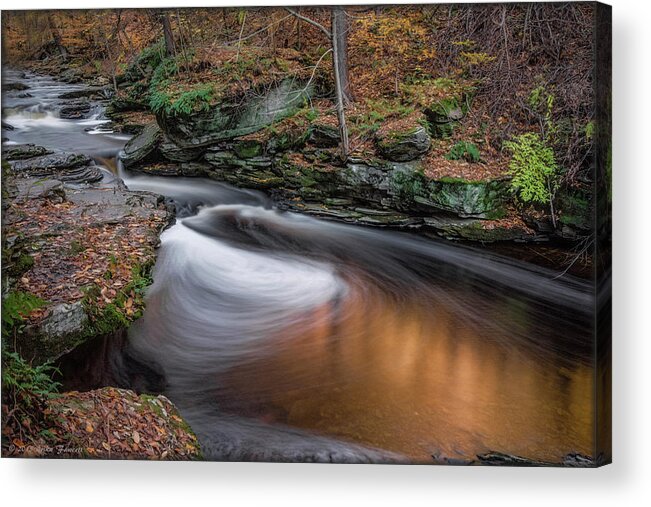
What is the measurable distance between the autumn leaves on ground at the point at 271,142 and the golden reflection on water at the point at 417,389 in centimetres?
54

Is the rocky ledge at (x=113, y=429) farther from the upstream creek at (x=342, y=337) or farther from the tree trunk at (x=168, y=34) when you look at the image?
the tree trunk at (x=168, y=34)

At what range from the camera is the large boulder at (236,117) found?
3111 millimetres

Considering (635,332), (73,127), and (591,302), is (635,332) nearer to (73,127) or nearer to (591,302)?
(591,302)

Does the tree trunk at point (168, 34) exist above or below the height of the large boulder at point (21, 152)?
above

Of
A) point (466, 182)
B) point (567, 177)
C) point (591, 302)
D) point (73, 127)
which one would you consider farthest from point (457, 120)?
point (73, 127)

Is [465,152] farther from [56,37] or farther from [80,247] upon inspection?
[56,37]

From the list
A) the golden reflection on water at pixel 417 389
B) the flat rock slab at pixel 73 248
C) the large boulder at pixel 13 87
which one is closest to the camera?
the golden reflection on water at pixel 417 389

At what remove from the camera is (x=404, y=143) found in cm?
315

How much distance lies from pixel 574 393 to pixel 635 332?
0.49 metres

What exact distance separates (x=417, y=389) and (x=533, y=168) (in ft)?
4.51

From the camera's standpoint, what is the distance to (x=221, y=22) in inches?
122

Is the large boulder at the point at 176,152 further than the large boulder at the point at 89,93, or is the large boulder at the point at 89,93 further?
the large boulder at the point at 176,152

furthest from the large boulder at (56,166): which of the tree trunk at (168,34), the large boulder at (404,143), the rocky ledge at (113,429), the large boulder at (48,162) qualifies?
the large boulder at (404,143)

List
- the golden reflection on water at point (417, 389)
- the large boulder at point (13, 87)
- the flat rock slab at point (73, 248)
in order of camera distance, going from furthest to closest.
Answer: the large boulder at point (13, 87) → the flat rock slab at point (73, 248) → the golden reflection on water at point (417, 389)
